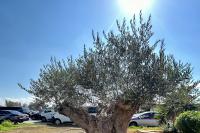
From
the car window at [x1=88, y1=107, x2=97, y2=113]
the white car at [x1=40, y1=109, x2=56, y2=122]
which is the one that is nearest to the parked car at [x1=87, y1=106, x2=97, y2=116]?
the car window at [x1=88, y1=107, x2=97, y2=113]

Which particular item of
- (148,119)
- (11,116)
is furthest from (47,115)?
(148,119)

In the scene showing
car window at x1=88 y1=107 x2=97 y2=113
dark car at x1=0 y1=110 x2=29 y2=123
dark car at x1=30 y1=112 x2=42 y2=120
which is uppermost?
dark car at x1=30 y1=112 x2=42 y2=120

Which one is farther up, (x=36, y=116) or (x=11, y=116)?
(x=36, y=116)

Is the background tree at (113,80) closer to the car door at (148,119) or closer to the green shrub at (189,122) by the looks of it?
the green shrub at (189,122)

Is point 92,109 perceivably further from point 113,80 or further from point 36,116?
point 36,116

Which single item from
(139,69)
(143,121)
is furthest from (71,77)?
(143,121)

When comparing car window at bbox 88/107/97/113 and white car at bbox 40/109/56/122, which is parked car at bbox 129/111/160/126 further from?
car window at bbox 88/107/97/113

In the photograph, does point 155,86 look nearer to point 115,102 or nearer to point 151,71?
point 151,71

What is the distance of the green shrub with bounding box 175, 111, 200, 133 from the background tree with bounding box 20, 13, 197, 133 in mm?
6671

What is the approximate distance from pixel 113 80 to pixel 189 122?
857 cm

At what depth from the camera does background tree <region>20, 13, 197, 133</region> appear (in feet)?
33.1

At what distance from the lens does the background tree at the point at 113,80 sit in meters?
10.1

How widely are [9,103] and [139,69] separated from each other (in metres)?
91.7

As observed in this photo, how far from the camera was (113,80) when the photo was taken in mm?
10391
